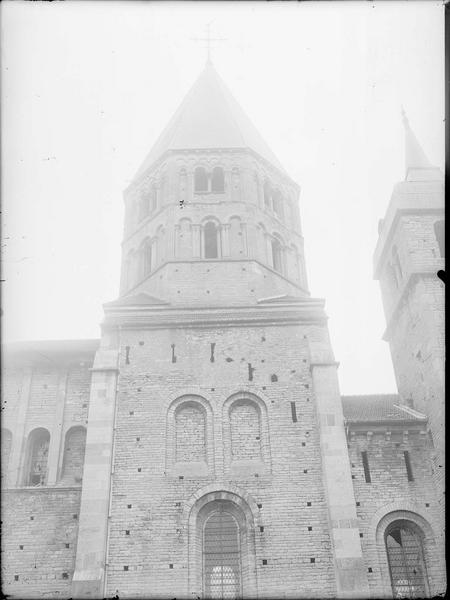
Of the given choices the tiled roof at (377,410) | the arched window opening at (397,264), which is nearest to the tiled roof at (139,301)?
the tiled roof at (377,410)

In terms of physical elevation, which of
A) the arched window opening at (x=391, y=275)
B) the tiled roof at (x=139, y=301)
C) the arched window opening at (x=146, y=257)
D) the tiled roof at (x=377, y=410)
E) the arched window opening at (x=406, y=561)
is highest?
the arched window opening at (x=146, y=257)

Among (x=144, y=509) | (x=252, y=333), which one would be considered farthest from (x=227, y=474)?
(x=252, y=333)

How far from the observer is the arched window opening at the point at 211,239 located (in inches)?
869

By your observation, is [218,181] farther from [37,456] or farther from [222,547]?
[222,547]

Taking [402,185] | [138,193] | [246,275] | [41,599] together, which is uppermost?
[138,193]

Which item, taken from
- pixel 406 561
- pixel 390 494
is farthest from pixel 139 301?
pixel 406 561

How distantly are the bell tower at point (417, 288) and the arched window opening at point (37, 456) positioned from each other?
444 inches

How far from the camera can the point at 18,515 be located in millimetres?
16250

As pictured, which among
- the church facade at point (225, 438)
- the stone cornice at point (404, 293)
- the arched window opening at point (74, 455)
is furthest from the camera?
the stone cornice at point (404, 293)

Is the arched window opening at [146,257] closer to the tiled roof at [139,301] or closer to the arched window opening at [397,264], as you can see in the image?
the tiled roof at [139,301]

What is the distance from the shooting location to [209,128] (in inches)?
1022

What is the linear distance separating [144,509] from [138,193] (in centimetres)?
1346

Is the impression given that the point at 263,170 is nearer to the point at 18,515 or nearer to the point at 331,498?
the point at 331,498

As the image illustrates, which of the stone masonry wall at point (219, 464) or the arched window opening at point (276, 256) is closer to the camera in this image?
the stone masonry wall at point (219, 464)
